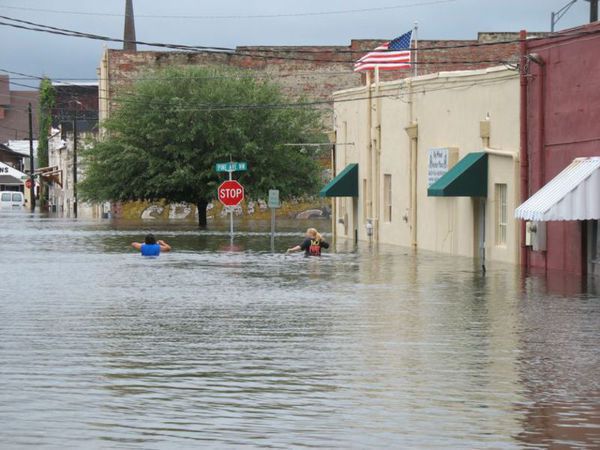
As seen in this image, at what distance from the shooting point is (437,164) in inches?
1633

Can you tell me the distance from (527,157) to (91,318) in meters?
15.8

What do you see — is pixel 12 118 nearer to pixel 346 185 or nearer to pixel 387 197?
pixel 346 185

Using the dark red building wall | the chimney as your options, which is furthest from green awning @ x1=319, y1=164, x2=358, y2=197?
the chimney

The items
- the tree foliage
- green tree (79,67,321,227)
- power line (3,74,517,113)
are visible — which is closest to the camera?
power line (3,74,517,113)

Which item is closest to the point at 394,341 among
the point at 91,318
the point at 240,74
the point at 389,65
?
the point at 91,318

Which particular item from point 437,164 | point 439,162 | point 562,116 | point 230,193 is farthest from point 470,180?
point 230,193

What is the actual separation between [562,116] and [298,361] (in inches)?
696

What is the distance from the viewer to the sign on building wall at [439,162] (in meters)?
40.1

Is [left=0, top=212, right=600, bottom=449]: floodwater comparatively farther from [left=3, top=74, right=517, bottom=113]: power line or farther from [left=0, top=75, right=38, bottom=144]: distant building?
[left=0, top=75, right=38, bottom=144]: distant building

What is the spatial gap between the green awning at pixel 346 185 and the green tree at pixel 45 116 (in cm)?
8451

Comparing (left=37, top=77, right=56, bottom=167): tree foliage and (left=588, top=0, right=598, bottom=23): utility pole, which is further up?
(left=37, top=77, right=56, bottom=167): tree foliage

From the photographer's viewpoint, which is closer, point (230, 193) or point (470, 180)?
point (470, 180)

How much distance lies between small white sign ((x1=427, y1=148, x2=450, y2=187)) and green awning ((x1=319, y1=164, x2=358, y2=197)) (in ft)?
35.1

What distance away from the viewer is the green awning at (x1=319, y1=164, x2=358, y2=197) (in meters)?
53.2
